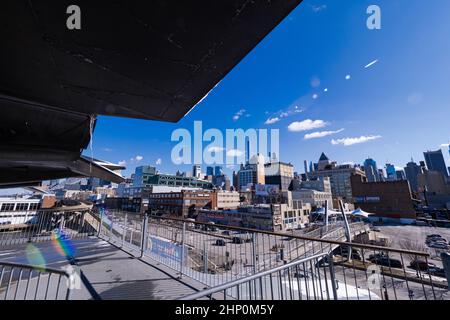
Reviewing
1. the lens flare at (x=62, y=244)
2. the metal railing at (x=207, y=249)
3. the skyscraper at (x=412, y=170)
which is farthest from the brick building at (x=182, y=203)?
the skyscraper at (x=412, y=170)

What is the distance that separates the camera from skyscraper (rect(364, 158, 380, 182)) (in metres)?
138

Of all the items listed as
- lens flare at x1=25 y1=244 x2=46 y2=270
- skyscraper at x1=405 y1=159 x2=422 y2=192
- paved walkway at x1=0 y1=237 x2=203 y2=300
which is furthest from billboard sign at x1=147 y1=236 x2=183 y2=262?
skyscraper at x1=405 y1=159 x2=422 y2=192

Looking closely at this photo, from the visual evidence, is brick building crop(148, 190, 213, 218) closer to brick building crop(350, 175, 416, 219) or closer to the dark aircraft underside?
brick building crop(350, 175, 416, 219)

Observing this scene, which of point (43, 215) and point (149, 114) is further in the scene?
point (43, 215)

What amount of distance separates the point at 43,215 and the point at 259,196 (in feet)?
222

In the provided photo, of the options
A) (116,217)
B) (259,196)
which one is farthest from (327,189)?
(116,217)

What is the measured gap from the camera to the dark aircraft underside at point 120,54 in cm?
155

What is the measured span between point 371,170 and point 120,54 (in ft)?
611

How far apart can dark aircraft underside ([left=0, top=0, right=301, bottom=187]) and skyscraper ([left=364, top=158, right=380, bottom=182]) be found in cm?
16495

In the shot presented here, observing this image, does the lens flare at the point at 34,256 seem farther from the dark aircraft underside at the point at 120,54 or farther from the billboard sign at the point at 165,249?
the dark aircraft underside at the point at 120,54

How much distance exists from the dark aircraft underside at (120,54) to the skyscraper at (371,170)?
164951 mm

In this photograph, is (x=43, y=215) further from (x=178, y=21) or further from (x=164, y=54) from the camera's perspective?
(x=178, y=21)
